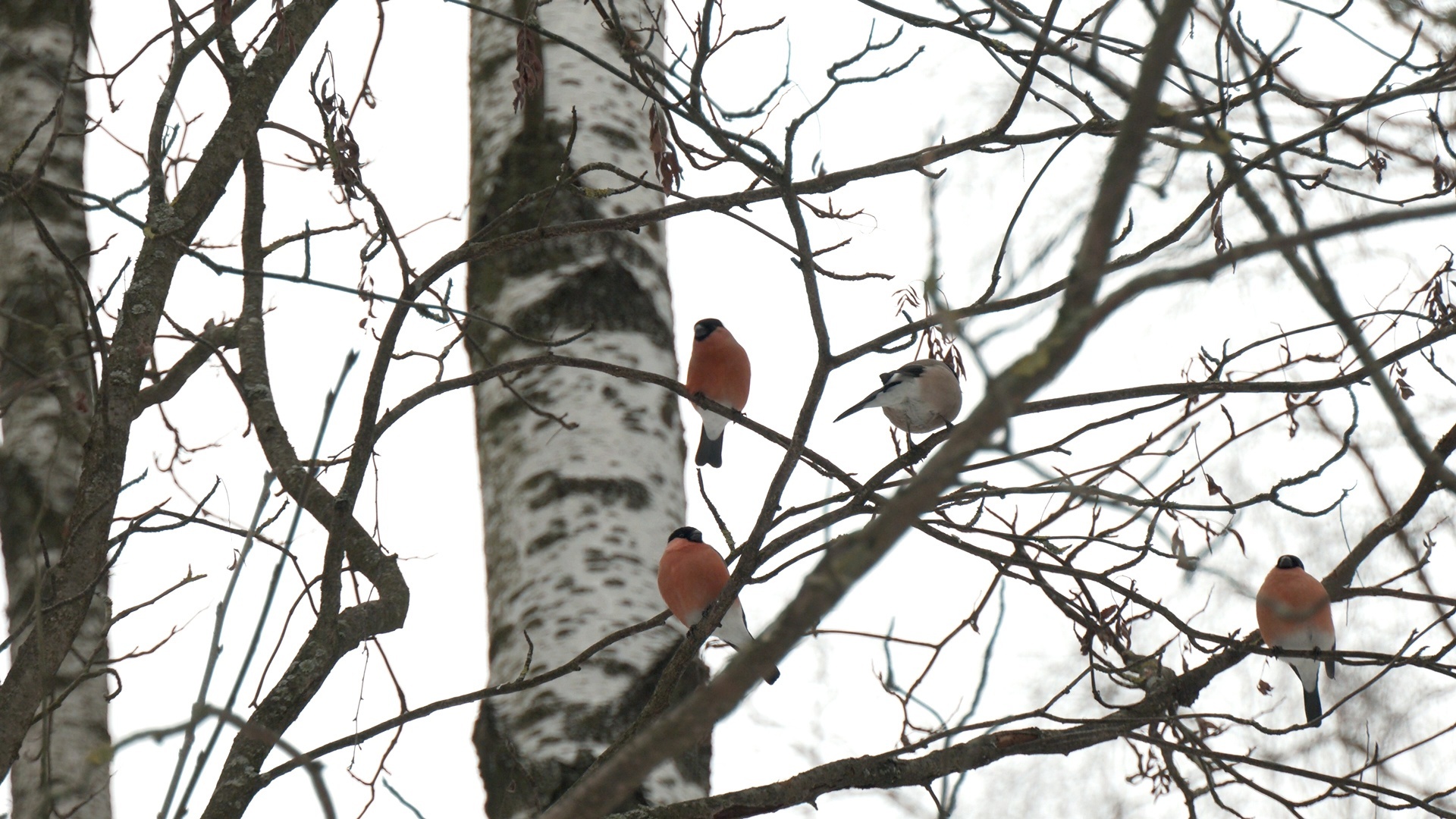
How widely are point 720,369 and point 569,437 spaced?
4.73ft

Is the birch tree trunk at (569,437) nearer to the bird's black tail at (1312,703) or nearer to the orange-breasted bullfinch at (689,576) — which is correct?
the orange-breasted bullfinch at (689,576)

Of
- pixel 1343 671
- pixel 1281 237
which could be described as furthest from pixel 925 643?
pixel 1343 671

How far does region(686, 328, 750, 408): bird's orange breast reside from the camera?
4.16m

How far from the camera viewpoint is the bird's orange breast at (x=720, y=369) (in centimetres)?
416

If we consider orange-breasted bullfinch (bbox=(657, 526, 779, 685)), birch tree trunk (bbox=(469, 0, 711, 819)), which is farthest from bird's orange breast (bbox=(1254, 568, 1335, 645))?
birch tree trunk (bbox=(469, 0, 711, 819))

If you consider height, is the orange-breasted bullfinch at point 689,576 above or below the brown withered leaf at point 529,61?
below

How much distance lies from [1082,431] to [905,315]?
621 millimetres

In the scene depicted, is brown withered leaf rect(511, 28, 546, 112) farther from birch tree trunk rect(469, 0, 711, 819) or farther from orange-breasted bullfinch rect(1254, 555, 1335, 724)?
orange-breasted bullfinch rect(1254, 555, 1335, 724)

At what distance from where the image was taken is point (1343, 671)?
4445 mm

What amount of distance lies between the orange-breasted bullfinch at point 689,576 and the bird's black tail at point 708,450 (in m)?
1.14

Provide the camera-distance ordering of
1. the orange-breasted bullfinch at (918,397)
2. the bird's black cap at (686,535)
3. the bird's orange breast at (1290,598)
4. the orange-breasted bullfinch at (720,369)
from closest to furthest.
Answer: the bird's black cap at (686,535) → the bird's orange breast at (1290,598) → the orange-breasted bullfinch at (918,397) → the orange-breasted bullfinch at (720,369)

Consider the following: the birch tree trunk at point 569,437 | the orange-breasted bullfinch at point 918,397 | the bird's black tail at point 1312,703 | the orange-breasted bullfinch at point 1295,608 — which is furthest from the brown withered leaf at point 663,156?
the bird's black tail at point 1312,703

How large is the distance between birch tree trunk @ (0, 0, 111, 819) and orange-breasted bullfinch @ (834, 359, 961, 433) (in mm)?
2046

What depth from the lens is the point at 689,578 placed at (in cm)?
300
